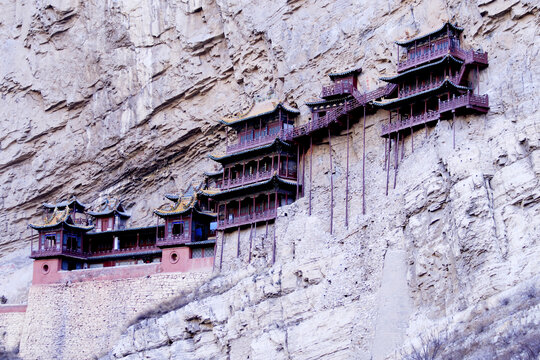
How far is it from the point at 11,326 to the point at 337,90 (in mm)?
22078

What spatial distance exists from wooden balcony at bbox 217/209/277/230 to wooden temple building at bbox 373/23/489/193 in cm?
728

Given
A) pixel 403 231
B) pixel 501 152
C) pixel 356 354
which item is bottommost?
pixel 356 354

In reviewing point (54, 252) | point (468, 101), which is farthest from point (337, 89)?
point (54, 252)

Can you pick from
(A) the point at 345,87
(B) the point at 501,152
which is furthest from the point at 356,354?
(A) the point at 345,87

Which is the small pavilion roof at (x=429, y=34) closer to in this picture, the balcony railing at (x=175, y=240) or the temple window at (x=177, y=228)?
the balcony railing at (x=175, y=240)

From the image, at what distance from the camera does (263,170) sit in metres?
50.8

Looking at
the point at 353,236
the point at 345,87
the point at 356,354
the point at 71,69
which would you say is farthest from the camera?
the point at 71,69

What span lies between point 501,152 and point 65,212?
2867 centimetres

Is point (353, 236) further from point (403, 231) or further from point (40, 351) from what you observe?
point (40, 351)

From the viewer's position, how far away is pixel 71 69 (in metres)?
62.9

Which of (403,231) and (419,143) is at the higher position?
→ (419,143)

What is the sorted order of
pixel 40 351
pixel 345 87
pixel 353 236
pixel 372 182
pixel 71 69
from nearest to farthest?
1. pixel 353 236
2. pixel 372 182
3. pixel 345 87
4. pixel 40 351
5. pixel 71 69

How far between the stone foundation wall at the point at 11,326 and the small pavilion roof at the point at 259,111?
1539cm

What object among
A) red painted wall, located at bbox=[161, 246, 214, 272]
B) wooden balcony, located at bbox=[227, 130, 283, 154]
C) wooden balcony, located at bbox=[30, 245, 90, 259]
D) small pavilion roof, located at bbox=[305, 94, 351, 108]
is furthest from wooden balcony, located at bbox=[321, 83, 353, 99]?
wooden balcony, located at bbox=[30, 245, 90, 259]
